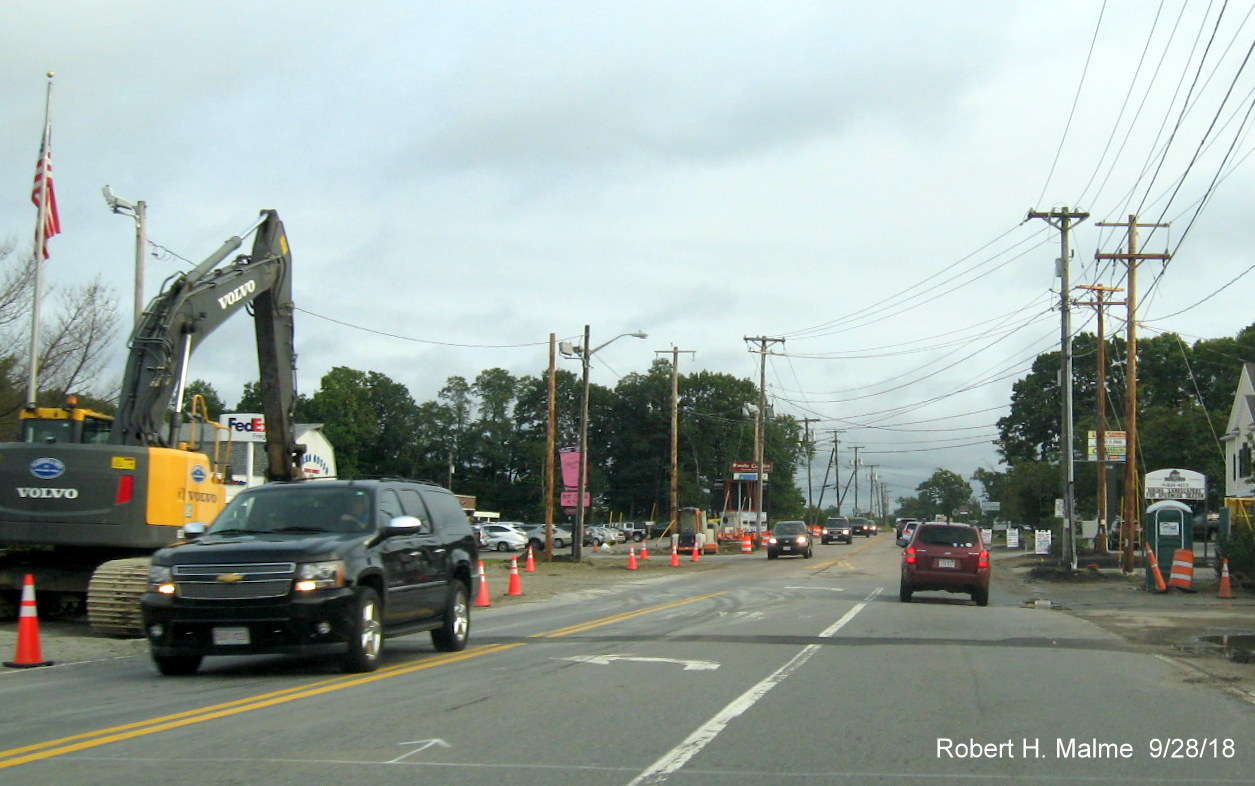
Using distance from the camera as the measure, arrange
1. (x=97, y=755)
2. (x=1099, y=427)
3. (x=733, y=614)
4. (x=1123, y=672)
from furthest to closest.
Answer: (x=1099, y=427) → (x=733, y=614) → (x=1123, y=672) → (x=97, y=755)

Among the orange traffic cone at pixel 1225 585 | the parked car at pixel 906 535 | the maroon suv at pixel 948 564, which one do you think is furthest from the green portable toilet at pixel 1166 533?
the maroon suv at pixel 948 564

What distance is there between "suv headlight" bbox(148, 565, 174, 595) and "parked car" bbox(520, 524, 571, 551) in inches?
2034

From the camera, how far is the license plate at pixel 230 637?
10.5 meters

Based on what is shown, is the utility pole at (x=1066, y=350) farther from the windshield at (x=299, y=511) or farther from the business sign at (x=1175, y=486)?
the windshield at (x=299, y=511)

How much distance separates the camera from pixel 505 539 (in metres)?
62.2

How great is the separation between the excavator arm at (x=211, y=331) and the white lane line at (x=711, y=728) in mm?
8589

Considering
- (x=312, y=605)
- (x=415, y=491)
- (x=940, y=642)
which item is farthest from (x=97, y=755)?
(x=940, y=642)

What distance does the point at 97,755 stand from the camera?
7.56m

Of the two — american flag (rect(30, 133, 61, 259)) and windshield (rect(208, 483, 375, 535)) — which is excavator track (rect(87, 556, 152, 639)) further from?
american flag (rect(30, 133, 61, 259))

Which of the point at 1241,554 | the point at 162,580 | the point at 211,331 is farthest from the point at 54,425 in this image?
the point at 1241,554

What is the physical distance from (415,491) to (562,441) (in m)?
103

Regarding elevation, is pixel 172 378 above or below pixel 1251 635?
above

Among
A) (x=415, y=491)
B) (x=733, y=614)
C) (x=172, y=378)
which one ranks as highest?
(x=172, y=378)

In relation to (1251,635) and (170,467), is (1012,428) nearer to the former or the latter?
(1251,635)
